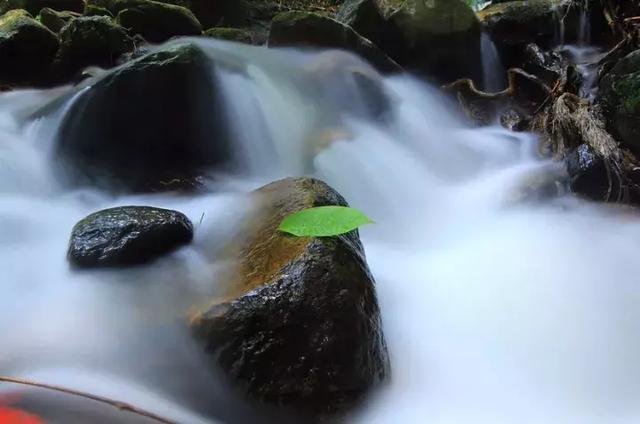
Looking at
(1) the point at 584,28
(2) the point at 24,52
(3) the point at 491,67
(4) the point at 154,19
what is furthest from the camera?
(1) the point at 584,28

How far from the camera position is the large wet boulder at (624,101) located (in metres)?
4.52

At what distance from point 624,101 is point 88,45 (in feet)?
18.1

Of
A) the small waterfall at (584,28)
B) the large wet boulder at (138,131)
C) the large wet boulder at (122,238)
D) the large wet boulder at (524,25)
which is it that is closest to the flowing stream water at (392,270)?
the large wet boulder at (122,238)

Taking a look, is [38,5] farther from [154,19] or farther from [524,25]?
[524,25]

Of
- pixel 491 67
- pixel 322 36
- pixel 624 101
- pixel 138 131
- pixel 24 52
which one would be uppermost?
pixel 624 101

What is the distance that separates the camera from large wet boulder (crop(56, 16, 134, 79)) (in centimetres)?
616

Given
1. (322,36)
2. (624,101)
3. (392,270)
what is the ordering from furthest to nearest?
(322,36) → (624,101) → (392,270)

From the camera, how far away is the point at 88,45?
20.4 ft

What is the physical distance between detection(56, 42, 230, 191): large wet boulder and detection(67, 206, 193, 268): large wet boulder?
127 centimetres

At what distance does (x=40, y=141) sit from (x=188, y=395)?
325 centimetres

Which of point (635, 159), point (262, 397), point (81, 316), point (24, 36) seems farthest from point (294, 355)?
point (24, 36)

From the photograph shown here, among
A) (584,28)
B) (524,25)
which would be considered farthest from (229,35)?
(584,28)

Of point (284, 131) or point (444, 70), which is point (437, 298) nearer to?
point (284, 131)

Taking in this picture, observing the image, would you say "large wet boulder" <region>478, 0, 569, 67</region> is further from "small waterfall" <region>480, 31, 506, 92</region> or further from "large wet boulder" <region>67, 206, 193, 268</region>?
"large wet boulder" <region>67, 206, 193, 268</region>
